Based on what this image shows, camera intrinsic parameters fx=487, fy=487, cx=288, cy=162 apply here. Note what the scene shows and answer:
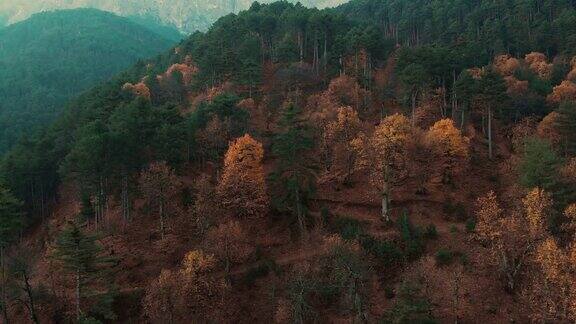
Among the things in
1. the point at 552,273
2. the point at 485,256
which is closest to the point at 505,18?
the point at 485,256

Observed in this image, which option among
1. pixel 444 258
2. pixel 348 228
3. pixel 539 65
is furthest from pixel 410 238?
pixel 539 65

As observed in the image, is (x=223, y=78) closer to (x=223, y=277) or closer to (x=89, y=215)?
(x=89, y=215)

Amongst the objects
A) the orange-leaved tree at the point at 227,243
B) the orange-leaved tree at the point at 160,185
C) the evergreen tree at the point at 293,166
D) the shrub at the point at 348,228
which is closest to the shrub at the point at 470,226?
the shrub at the point at 348,228

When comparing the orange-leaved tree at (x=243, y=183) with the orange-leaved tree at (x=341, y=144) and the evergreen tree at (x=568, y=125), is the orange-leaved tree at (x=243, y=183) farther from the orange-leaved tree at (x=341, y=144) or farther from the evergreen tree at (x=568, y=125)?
the evergreen tree at (x=568, y=125)

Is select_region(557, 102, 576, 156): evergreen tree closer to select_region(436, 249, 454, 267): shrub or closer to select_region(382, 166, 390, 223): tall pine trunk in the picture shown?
select_region(436, 249, 454, 267): shrub

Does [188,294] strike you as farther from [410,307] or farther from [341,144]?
[341,144]

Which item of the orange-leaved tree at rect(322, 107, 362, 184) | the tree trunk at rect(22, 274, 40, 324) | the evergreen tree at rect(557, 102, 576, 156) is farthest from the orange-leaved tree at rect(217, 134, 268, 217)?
the evergreen tree at rect(557, 102, 576, 156)
